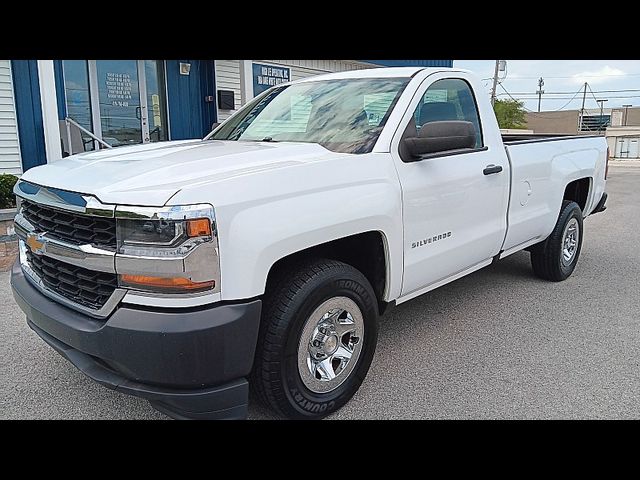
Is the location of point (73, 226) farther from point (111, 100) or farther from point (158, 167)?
point (111, 100)

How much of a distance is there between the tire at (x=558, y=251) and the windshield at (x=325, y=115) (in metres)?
2.58

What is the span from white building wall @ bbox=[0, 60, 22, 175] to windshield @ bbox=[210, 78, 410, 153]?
4568mm

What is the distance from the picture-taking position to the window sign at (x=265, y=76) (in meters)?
11.2

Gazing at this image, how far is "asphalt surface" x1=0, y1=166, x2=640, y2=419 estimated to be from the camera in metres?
3.13

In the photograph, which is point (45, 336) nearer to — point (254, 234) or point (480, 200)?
point (254, 234)

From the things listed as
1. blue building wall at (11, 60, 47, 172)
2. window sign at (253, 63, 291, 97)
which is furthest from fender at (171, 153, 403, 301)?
window sign at (253, 63, 291, 97)

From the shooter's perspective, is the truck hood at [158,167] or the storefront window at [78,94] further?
the storefront window at [78,94]

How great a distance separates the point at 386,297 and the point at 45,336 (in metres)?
1.90

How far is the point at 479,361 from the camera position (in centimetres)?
375

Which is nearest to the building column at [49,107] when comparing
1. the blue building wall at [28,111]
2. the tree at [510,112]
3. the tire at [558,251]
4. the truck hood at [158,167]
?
the blue building wall at [28,111]

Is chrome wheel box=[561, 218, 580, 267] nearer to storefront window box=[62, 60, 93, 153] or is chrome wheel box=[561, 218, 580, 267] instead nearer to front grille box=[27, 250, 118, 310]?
front grille box=[27, 250, 118, 310]

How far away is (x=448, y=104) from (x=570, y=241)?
8.31ft

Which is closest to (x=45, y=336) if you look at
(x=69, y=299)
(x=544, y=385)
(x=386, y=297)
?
(x=69, y=299)

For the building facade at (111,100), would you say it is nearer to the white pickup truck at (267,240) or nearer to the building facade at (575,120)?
the white pickup truck at (267,240)
